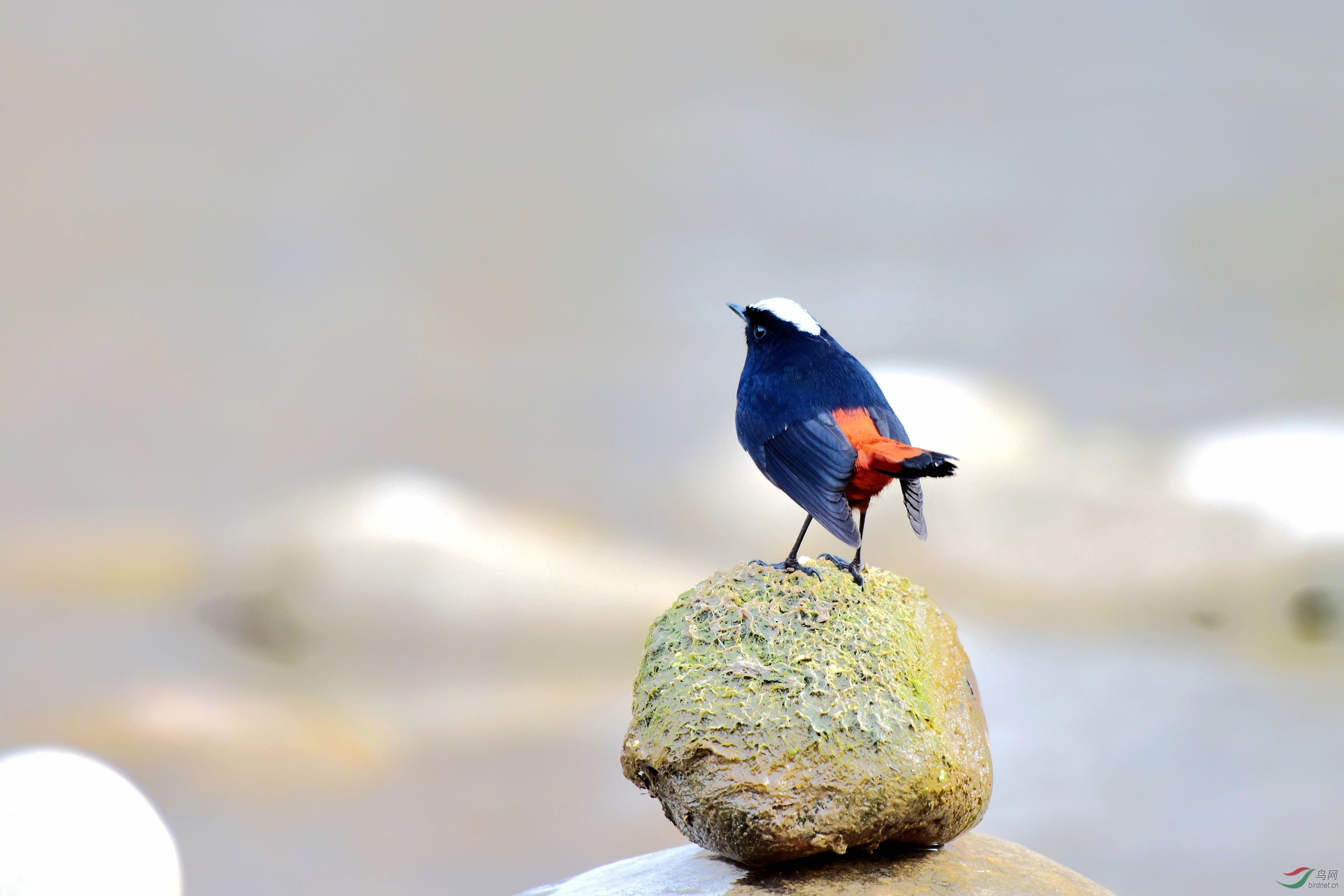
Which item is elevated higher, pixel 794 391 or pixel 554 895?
pixel 794 391

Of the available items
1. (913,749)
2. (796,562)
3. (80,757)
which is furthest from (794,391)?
(80,757)

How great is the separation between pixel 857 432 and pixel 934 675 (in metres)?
1.03

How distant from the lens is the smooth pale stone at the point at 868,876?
3.87 meters

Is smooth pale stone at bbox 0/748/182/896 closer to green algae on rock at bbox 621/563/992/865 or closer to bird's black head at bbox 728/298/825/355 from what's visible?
green algae on rock at bbox 621/563/992/865

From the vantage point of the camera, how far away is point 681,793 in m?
3.69

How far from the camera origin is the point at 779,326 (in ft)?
14.4

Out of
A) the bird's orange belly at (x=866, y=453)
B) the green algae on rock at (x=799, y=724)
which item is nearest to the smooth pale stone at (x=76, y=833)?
the green algae on rock at (x=799, y=724)

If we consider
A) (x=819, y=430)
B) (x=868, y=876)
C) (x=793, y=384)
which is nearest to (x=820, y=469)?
(x=819, y=430)

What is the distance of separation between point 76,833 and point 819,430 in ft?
11.3

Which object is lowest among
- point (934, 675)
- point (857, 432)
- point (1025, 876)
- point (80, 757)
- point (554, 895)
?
point (1025, 876)

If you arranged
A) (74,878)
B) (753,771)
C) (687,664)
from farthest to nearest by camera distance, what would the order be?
(74,878), (687,664), (753,771)

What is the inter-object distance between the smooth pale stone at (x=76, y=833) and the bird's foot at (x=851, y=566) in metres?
3.13

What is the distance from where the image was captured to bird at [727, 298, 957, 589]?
3.80 metres

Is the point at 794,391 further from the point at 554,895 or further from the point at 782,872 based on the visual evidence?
the point at 554,895
